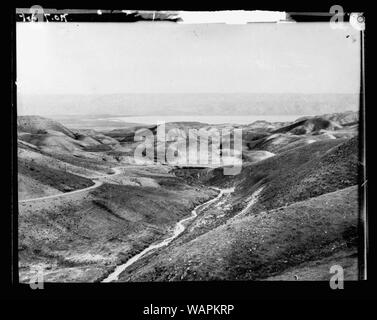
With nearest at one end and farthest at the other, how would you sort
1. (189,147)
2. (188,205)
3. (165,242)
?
1. (165,242)
2. (189,147)
3. (188,205)

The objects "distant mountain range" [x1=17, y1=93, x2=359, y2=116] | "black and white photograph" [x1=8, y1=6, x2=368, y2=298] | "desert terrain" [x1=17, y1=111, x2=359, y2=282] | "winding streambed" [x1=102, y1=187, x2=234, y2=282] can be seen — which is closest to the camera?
"desert terrain" [x1=17, y1=111, x2=359, y2=282]

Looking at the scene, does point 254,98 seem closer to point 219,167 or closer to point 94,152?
point 219,167

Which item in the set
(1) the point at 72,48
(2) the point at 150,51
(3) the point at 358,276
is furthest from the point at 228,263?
(1) the point at 72,48

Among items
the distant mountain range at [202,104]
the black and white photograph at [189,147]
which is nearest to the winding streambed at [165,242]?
the black and white photograph at [189,147]

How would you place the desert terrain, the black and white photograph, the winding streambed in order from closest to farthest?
the desert terrain < the black and white photograph < the winding streambed

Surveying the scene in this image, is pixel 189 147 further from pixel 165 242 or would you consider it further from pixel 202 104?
pixel 165 242

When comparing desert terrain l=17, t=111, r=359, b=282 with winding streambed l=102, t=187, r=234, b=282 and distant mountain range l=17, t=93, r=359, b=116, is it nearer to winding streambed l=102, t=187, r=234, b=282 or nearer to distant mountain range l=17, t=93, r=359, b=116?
winding streambed l=102, t=187, r=234, b=282

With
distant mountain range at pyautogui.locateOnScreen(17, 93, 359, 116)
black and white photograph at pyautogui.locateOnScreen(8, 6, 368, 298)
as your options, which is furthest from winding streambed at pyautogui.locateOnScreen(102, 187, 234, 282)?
distant mountain range at pyautogui.locateOnScreen(17, 93, 359, 116)

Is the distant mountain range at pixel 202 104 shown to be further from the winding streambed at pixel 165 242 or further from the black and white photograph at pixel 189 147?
the winding streambed at pixel 165 242

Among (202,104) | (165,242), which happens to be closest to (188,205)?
(165,242)
